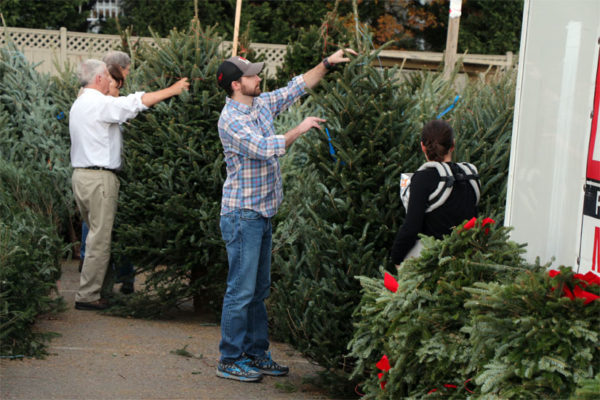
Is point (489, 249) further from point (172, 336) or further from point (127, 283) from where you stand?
point (127, 283)

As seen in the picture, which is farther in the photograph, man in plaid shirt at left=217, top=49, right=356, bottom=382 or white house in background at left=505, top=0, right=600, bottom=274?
man in plaid shirt at left=217, top=49, right=356, bottom=382

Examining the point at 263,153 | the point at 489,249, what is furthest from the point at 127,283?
the point at 489,249

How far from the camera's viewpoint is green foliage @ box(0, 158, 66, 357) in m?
4.70

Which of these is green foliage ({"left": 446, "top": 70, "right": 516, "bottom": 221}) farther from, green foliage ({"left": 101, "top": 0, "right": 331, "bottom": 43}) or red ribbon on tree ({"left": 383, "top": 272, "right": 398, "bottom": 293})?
green foliage ({"left": 101, "top": 0, "right": 331, "bottom": 43})

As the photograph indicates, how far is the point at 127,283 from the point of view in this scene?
7133 millimetres

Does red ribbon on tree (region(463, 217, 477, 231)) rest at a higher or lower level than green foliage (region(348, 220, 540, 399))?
higher

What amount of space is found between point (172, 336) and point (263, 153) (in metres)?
1.99

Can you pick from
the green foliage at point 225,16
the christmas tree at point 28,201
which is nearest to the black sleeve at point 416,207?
the christmas tree at point 28,201

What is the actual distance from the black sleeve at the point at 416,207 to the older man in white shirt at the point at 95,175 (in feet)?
10.5

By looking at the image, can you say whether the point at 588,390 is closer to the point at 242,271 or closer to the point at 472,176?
the point at 472,176

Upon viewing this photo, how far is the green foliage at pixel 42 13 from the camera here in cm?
2097

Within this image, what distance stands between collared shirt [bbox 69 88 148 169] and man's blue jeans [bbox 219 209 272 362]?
1.97 m

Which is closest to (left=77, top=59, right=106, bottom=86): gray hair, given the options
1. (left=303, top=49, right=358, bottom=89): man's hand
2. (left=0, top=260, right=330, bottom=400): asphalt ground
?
(left=0, top=260, right=330, bottom=400): asphalt ground

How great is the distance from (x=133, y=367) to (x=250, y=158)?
5.08 ft
